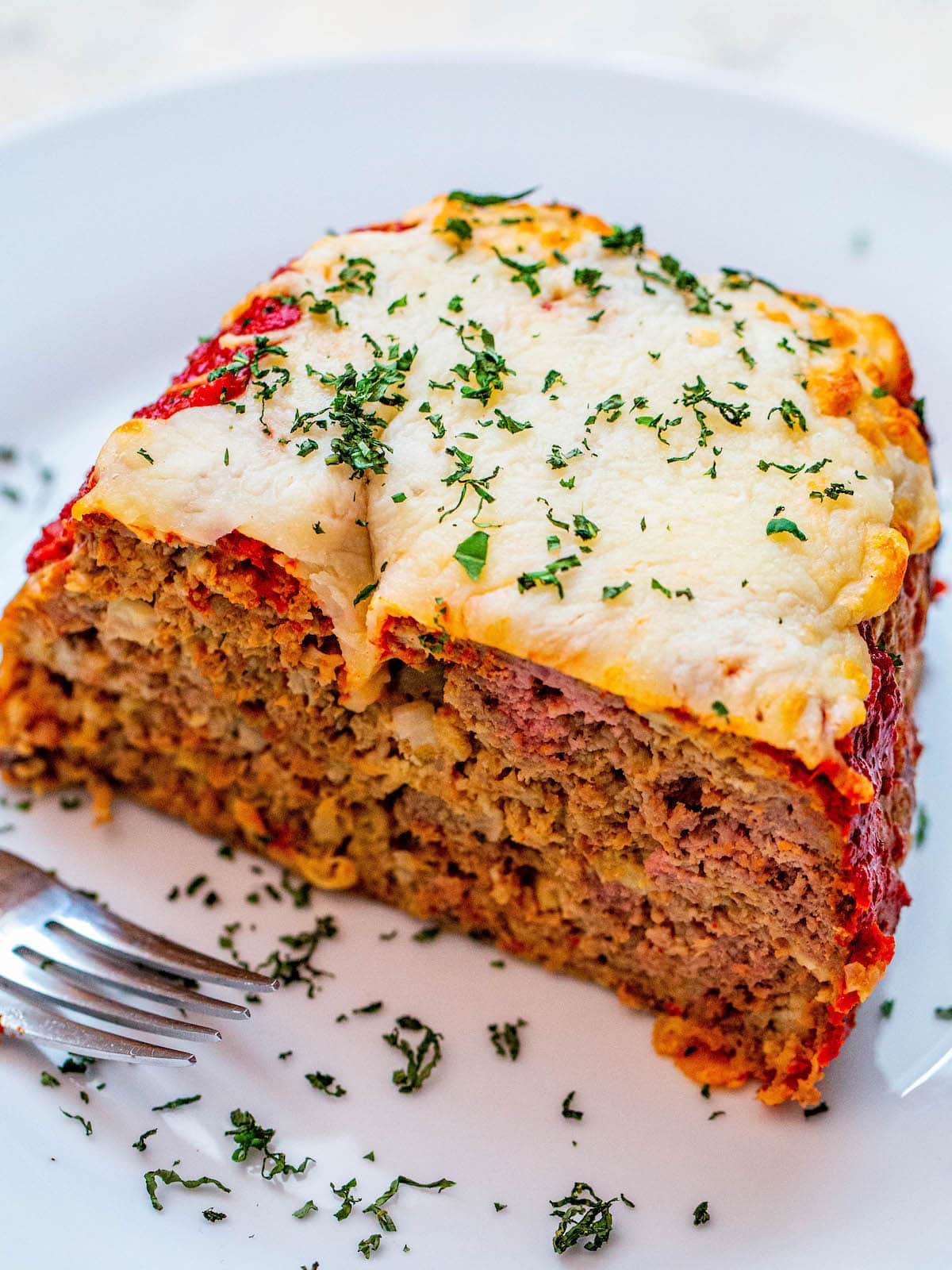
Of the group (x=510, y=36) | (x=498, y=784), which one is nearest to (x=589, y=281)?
(x=498, y=784)

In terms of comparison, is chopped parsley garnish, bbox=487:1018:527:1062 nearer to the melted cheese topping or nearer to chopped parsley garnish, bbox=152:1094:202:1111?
chopped parsley garnish, bbox=152:1094:202:1111

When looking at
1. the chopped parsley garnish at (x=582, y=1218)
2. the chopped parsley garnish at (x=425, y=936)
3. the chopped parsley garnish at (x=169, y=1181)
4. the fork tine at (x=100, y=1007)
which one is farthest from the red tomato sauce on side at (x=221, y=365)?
the chopped parsley garnish at (x=582, y=1218)

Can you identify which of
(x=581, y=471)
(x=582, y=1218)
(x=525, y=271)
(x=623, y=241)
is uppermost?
(x=623, y=241)

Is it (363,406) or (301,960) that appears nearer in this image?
(363,406)

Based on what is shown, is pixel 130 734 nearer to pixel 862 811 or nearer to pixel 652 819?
pixel 652 819

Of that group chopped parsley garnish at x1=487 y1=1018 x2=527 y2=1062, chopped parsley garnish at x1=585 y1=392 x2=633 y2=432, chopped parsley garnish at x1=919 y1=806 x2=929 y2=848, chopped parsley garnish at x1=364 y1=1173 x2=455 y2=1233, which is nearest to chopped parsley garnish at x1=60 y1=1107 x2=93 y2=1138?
chopped parsley garnish at x1=364 y1=1173 x2=455 y2=1233

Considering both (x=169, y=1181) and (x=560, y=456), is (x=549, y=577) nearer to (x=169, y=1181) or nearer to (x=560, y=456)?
(x=560, y=456)
